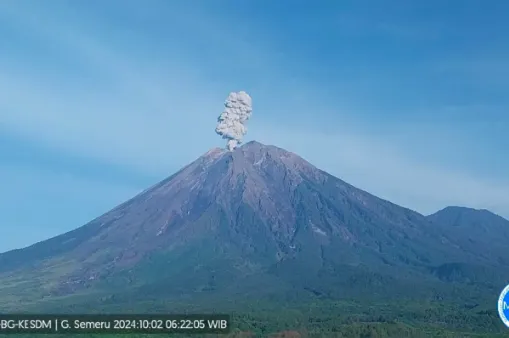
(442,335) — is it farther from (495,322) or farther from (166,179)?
(166,179)

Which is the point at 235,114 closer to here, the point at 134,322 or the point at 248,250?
the point at 248,250

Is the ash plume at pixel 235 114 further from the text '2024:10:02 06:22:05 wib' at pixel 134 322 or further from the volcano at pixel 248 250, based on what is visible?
the text '2024:10:02 06:22:05 wib' at pixel 134 322

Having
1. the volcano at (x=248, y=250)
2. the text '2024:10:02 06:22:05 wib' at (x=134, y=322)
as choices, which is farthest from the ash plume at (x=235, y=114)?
the text '2024:10:02 06:22:05 wib' at (x=134, y=322)

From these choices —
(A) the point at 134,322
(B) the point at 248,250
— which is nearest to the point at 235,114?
(B) the point at 248,250

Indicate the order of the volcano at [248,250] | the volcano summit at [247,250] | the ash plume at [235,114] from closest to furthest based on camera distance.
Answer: the volcano summit at [247,250], the volcano at [248,250], the ash plume at [235,114]

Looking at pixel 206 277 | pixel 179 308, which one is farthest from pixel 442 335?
pixel 206 277

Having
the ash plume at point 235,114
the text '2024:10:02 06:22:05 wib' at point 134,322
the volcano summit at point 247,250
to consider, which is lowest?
the text '2024:10:02 06:22:05 wib' at point 134,322
